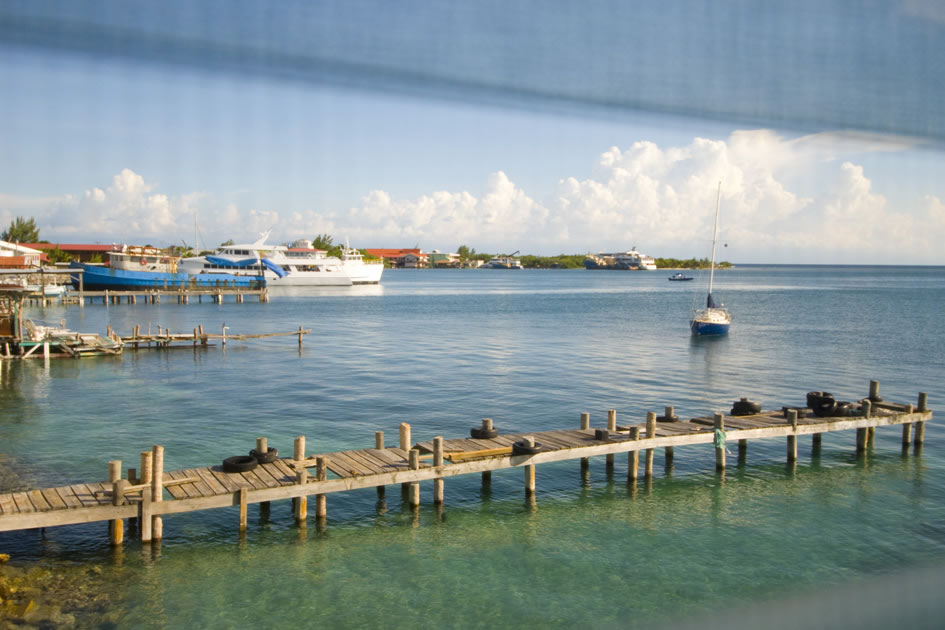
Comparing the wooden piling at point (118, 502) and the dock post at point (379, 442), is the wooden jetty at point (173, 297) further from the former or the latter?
the wooden piling at point (118, 502)

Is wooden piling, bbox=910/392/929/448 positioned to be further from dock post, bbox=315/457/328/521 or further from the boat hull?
the boat hull

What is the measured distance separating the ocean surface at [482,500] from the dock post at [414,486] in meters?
0.32

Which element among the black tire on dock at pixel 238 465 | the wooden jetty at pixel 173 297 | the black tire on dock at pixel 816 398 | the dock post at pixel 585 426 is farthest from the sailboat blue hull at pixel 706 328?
the wooden jetty at pixel 173 297

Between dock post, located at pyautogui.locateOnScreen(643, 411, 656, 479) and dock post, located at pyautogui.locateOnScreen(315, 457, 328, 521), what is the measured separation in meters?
7.95

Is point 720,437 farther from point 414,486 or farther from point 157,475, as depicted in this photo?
point 157,475

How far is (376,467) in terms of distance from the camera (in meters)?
15.3

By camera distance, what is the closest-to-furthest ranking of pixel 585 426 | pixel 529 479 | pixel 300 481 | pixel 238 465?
1. pixel 300 481
2. pixel 238 465
3. pixel 529 479
4. pixel 585 426

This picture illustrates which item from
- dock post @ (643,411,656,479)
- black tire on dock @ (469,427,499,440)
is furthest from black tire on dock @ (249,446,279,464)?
dock post @ (643,411,656,479)

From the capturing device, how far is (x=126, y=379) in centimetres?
3191

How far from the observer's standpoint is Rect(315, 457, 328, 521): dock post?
576 inches

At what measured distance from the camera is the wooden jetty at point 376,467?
515 inches

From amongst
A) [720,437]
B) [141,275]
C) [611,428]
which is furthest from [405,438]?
[141,275]

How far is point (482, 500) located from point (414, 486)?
72.5 inches

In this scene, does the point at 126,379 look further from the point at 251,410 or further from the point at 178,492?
the point at 178,492
